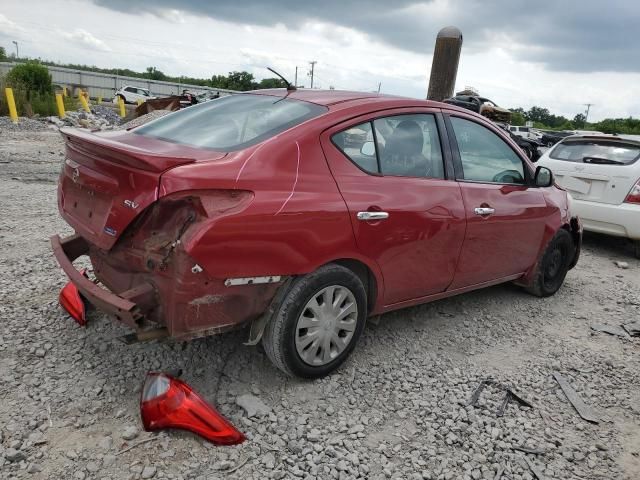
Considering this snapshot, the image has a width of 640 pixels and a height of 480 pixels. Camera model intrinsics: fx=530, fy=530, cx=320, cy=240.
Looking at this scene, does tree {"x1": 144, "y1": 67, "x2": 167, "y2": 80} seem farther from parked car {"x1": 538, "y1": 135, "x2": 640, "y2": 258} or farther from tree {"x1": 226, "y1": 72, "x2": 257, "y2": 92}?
parked car {"x1": 538, "y1": 135, "x2": 640, "y2": 258}

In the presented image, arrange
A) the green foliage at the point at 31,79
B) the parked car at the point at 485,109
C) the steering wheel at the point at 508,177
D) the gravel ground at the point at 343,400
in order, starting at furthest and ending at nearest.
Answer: the green foliage at the point at 31,79 < the parked car at the point at 485,109 < the steering wheel at the point at 508,177 < the gravel ground at the point at 343,400

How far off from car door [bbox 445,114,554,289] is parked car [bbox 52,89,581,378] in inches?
0.7

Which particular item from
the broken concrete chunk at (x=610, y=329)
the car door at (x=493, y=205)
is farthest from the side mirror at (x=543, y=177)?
→ the broken concrete chunk at (x=610, y=329)

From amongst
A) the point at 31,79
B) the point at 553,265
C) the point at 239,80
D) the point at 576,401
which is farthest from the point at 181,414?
the point at 239,80

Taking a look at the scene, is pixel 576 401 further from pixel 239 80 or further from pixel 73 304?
pixel 239 80

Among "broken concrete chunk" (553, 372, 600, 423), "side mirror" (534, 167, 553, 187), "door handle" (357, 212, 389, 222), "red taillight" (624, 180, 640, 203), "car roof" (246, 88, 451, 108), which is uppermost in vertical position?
"car roof" (246, 88, 451, 108)

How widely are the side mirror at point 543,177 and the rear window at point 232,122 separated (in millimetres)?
2231

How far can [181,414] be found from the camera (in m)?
2.54

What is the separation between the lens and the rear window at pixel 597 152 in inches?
259

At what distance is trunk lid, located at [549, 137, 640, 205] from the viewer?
639cm

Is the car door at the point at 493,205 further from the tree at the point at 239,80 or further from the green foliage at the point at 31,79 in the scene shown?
the tree at the point at 239,80

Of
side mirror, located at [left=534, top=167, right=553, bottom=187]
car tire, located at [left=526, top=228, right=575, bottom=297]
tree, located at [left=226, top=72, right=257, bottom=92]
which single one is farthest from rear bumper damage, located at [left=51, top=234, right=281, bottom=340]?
tree, located at [left=226, top=72, right=257, bottom=92]

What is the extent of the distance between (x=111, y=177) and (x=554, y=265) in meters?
4.02

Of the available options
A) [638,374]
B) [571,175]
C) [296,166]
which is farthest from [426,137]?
[571,175]
